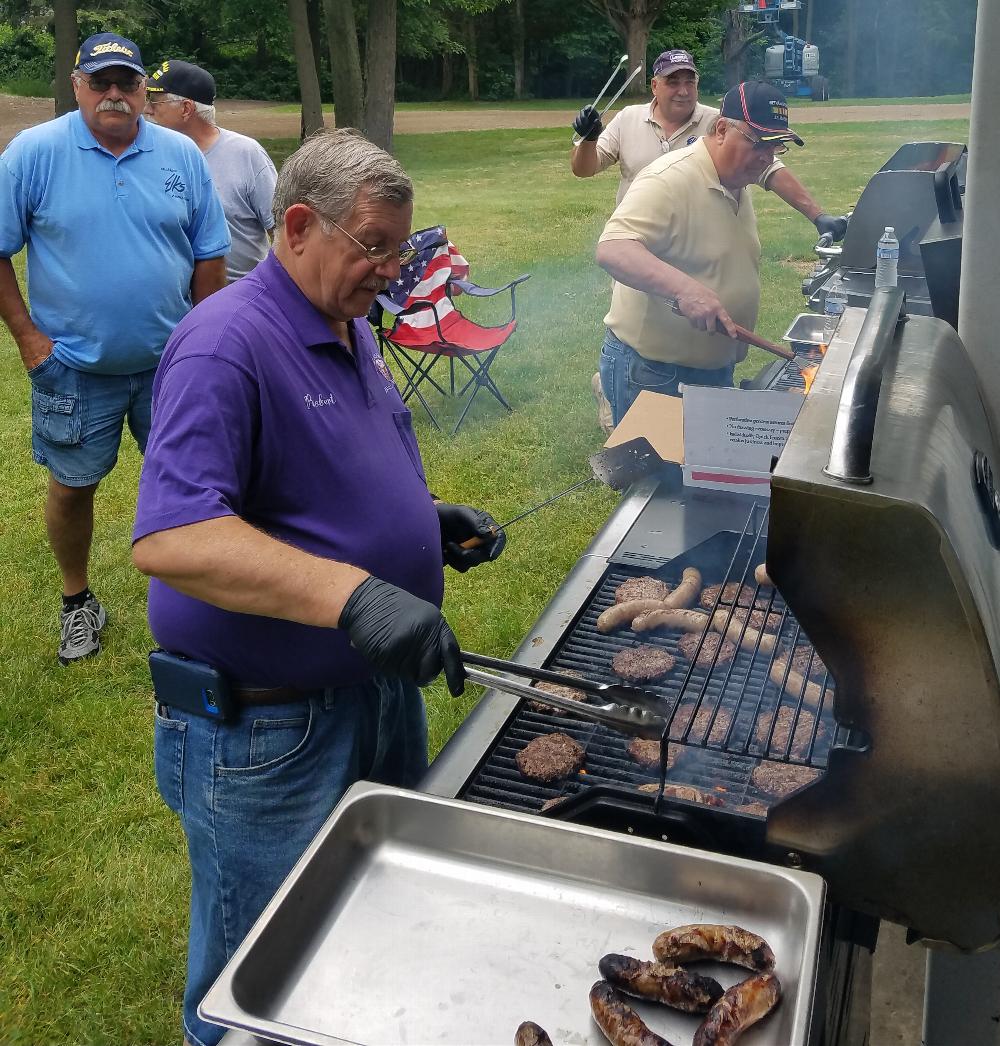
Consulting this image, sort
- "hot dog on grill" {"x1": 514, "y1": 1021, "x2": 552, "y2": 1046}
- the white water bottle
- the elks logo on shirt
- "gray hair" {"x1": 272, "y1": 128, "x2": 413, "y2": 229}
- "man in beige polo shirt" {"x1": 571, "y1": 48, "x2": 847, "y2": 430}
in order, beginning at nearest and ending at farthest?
"hot dog on grill" {"x1": 514, "y1": 1021, "x2": 552, "y2": 1046}
"gray hair" {"x1": 272, "y1": 128, "x2": 413, "y2": 229}
the elks logo on shirt
the white water bottle
"man in beige polo shirt" {"x1": 571, "y1": 48, "x2": 847, "y2": 430}

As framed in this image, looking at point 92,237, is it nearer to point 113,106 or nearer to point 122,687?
point 113,106

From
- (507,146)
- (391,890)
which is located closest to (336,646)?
(391,890)

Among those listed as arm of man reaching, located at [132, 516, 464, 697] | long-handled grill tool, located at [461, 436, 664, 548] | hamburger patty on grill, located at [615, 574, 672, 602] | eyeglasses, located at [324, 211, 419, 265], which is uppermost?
eyeglasses, located at [324, 211, 419, 265]

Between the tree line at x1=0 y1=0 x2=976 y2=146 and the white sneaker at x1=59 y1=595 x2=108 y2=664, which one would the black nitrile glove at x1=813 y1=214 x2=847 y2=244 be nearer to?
the white sneaker at x1=59 y1=595 x2=108 y2=664

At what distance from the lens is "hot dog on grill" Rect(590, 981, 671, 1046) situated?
4.40ft

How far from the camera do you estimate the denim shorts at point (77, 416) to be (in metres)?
4.14

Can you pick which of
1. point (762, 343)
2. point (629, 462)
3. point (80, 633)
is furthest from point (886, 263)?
point (80, 633)

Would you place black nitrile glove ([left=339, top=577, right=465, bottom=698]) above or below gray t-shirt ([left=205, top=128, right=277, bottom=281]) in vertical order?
below

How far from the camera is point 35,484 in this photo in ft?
21.2

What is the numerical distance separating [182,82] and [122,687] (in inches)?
128

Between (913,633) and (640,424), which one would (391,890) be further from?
(640,424)

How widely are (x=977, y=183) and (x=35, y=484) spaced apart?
5.85 metres

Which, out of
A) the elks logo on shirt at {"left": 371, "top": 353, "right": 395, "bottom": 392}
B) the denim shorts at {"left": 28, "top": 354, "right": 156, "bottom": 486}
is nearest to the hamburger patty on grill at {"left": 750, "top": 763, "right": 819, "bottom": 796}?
the elks logo on shirt at {"left": 371, "top": 353, "right": 395, "bottom": 392}

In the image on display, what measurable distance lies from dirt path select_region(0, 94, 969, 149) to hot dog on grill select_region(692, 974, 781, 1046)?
20153 mm
